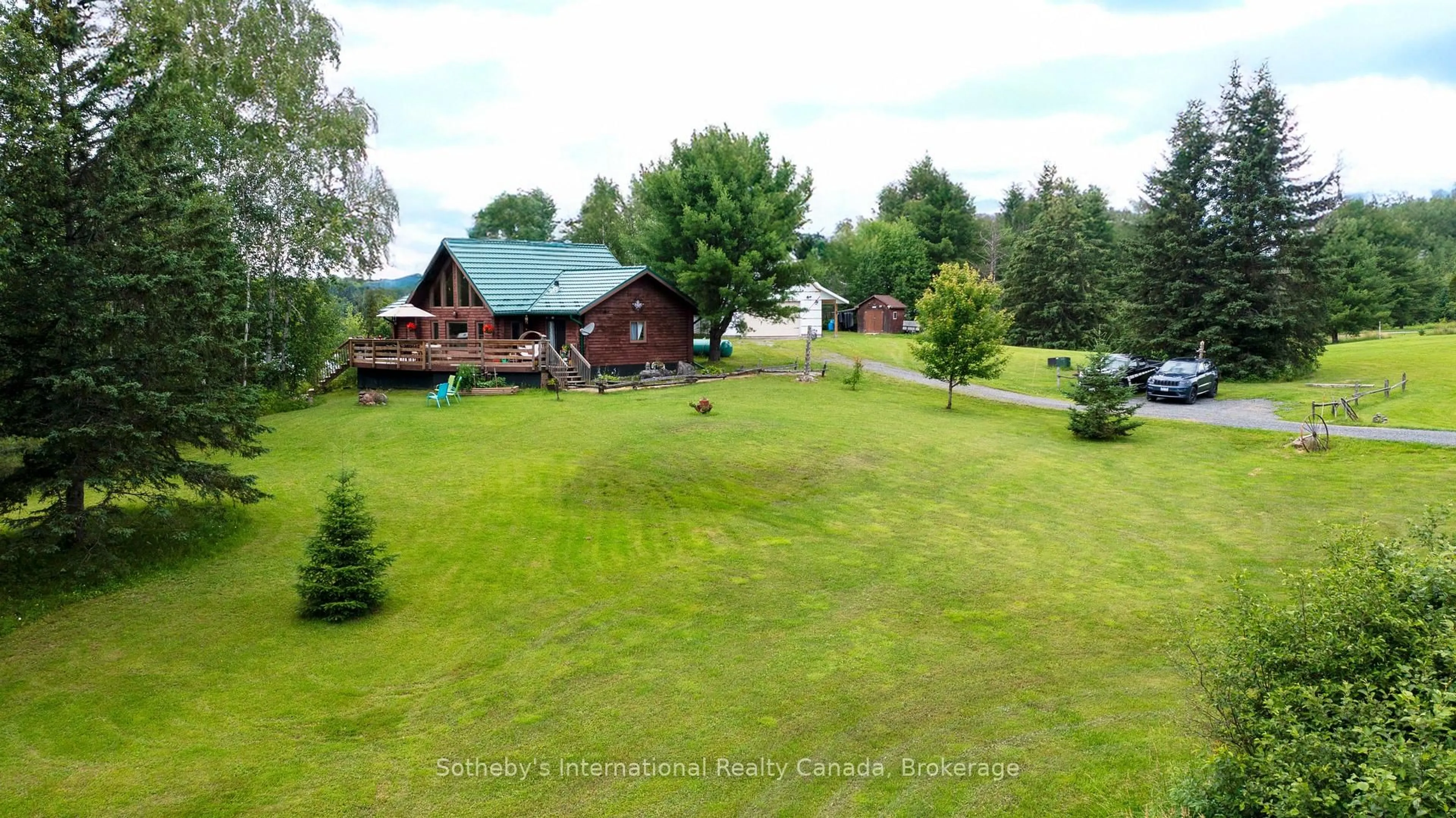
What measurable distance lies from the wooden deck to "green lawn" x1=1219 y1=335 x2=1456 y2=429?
90.4 feet

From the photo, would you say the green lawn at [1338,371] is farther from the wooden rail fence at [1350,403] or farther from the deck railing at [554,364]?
the deck railing at [554,364]

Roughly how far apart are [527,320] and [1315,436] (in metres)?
28.8

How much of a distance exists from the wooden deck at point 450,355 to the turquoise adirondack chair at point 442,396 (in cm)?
296

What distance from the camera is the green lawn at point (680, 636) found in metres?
7.76

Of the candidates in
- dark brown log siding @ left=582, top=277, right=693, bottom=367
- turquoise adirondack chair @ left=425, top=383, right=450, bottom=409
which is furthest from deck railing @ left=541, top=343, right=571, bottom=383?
turquoise adirondack chair @ left=425, top=383, right=450, bottom=409

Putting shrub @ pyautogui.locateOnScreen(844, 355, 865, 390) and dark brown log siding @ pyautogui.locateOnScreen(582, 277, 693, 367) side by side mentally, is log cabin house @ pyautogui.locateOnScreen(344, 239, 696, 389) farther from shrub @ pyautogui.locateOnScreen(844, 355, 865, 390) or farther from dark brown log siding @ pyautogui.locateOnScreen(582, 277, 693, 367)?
shrub @ pyautogui.locateOnScreen(844, 355, 865, 390)

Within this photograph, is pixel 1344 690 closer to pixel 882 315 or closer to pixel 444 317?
pixel 444 317

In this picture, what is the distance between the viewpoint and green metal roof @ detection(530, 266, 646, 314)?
34.6 meters

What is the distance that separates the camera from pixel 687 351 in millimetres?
39219

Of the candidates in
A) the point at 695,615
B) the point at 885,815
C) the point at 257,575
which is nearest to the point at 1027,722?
the point at 885,815

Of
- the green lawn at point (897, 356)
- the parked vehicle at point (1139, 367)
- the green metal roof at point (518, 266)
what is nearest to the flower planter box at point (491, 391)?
the green metal roof at point (518, 266)

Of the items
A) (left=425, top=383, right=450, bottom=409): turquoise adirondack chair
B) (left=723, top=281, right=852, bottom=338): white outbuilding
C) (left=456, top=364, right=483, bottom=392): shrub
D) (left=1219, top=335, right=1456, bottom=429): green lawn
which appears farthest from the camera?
(left=723, top=281, right=852, bottom=338): white outbuilding

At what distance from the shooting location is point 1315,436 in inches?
883

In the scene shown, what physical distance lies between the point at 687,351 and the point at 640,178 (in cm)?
985
